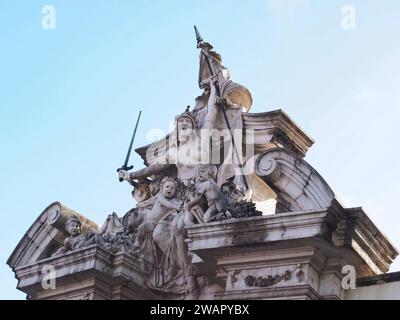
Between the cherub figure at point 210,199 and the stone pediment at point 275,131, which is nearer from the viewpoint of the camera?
the cherub figure at point 210,199

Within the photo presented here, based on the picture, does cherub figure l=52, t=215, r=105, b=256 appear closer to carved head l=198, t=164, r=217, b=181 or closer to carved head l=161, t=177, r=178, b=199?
carved head l=161, t=177, r=178, b=199

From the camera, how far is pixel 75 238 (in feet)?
49.1

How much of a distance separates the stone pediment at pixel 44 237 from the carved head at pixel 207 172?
2.10 meters

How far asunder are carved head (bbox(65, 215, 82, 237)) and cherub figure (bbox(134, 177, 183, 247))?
40.4 inches

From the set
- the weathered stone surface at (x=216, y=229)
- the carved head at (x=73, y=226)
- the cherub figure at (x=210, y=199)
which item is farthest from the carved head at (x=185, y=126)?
the carved head at (x=73, y=226)

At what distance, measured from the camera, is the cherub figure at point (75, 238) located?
47.9ft

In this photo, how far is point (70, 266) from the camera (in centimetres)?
1423

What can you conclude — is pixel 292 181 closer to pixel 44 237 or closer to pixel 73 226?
pixel 73 226

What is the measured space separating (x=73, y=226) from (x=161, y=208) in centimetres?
142

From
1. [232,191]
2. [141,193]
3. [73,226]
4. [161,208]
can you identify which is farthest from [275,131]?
[73,226]

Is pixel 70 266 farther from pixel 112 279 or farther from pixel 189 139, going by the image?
pixel 189 139

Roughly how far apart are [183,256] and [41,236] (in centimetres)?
259

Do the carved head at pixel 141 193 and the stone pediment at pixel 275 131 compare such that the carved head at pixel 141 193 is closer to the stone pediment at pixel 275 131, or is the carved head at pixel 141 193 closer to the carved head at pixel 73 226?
the carved head at pixel 73 226

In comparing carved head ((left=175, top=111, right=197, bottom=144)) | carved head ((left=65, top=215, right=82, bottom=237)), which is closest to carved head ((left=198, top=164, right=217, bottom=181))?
carved head ((left=175, top=111, right=197, bottom=144))
